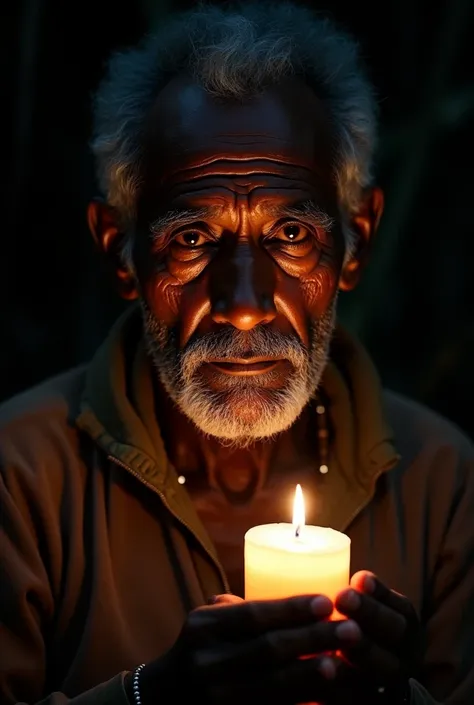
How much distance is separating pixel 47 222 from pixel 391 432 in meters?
2.23

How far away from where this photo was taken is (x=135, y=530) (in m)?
2.48

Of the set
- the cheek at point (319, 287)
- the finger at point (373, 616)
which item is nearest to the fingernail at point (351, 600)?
the finger at point (373, 616)

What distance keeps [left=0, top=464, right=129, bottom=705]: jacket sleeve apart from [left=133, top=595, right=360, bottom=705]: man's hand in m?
0.39

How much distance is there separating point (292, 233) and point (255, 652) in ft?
3.23

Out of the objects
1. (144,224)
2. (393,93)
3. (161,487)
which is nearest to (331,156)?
(144,224)

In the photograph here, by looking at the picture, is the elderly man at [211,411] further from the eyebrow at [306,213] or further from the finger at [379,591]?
the finger at [379,591]

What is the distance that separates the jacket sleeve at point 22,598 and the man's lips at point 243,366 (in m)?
0.50

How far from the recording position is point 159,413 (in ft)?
8.92

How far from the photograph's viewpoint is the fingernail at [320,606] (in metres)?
1.76

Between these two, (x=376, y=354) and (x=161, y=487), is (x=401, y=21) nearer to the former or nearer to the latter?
(x=376, y=354)

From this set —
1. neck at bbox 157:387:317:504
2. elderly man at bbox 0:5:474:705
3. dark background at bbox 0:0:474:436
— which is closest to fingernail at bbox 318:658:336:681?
elderly man at bbox 0:5:474:705

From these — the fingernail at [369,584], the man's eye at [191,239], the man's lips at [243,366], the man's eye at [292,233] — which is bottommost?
the fingernail at [369,584]

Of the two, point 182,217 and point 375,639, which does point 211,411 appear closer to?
point 182,217

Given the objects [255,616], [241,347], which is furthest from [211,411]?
[255,616]
